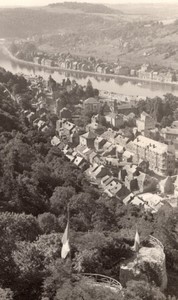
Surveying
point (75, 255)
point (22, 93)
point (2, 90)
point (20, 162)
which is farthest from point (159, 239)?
point (22, 93)

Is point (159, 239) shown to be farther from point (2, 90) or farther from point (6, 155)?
point (2, 90)

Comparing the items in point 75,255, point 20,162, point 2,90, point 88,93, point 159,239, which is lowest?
point 88,93

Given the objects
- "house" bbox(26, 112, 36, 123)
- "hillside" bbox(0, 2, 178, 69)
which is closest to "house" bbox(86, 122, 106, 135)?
"house" bbox(26, 112, 36, 123)

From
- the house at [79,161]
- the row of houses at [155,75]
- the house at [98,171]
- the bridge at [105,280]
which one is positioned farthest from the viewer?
the row of houses at [155,75]

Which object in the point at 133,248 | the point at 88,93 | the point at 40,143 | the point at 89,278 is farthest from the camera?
the point at 88,93

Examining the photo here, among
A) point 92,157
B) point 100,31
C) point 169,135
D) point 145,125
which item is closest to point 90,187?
point 92,157

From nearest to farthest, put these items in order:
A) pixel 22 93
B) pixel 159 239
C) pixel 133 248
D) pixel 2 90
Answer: pixel 133 248 → pixel 159 239 → pixel 2 90 → pixel 22 93

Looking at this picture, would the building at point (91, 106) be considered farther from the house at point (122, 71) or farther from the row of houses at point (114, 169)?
the house at point (122, 71)

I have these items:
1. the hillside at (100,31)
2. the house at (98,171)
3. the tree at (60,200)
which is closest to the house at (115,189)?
the house at (98,171)
